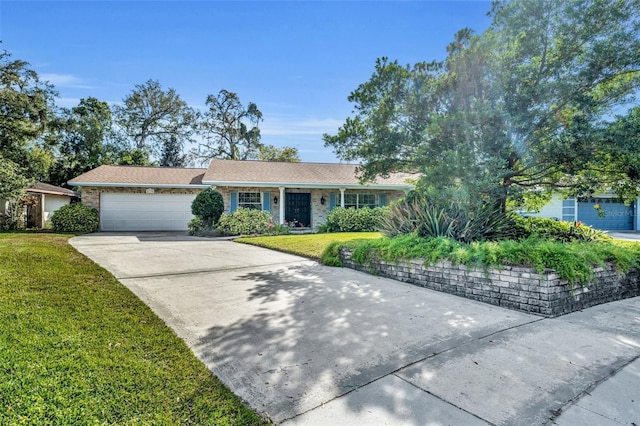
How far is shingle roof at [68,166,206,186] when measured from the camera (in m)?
16.7

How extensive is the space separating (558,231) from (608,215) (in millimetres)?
17155

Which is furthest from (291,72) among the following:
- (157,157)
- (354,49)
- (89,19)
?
(157,157)

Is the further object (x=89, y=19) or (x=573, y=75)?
(x=89, y=19)

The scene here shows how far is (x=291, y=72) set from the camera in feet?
51.5

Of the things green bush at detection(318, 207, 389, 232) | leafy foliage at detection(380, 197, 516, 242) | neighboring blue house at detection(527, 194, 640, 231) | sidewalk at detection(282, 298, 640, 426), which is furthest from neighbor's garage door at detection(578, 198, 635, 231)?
sidewalk at detection(282, 298, 640, 426)

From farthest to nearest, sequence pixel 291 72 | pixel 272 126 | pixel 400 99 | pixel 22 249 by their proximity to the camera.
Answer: pixel 272 126, pixel 291 72, pixel 22 249, pixel 400 99

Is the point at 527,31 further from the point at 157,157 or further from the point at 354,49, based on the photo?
the point at 157,157

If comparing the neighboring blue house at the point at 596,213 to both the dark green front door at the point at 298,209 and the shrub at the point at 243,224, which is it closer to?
the dark green front door at the point at 298,209

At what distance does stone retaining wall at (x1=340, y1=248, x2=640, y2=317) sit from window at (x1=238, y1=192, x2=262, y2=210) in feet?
36.9

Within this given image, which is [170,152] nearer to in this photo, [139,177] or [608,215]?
[139,177]

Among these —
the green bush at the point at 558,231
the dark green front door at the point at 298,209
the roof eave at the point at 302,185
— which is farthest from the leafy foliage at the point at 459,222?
the dark green front door at the point at 298,209

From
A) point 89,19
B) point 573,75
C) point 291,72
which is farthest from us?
point 291,72

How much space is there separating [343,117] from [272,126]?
1000 inches

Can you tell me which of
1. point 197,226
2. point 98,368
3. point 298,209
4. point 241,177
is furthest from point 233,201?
point 98,368
